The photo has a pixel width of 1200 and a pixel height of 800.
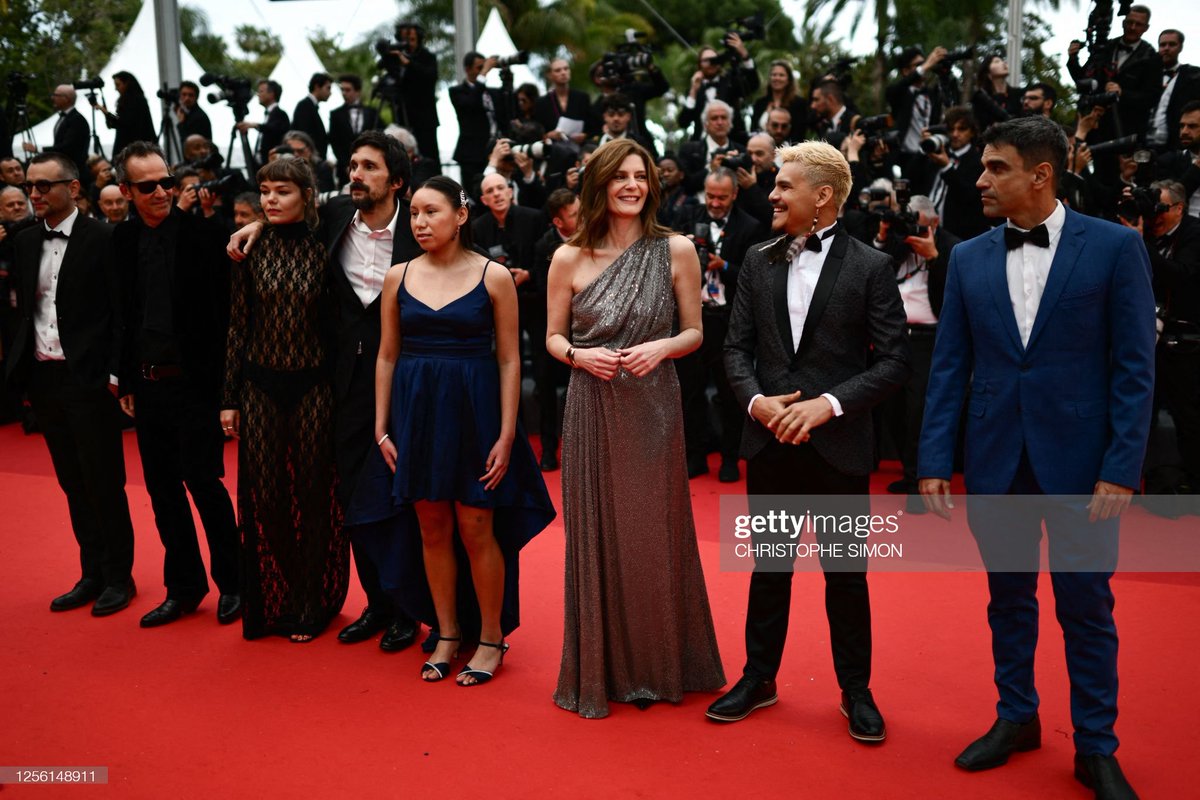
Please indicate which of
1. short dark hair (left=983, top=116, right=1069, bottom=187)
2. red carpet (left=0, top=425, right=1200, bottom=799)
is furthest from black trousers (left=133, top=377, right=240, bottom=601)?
short dark hair (left=983, top=116, right=1069, bottom=187)

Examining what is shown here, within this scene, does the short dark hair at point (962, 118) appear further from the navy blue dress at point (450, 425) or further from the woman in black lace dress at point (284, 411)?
the woman in black lace dress at point (284, 411)

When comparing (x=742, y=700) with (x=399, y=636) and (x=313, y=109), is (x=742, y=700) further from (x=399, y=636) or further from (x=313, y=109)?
(x=313, y=109)

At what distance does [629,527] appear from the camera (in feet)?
11.3

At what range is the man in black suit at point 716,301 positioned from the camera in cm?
642

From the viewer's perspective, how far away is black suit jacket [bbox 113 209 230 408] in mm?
4215

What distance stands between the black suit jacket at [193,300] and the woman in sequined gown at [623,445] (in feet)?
4.97

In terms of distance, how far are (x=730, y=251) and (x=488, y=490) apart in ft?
10.5

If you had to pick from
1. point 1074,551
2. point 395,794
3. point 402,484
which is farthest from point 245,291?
point 1074,551

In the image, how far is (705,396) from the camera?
272 inches

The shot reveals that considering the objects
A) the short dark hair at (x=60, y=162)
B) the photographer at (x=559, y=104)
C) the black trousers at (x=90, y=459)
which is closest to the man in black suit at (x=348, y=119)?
the photographer at (x=559, y=104)

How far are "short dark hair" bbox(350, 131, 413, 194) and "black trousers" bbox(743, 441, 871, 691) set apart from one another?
5.60 ft

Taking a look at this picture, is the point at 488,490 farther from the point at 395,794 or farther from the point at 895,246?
the point at 895,246

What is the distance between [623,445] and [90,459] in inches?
95.3

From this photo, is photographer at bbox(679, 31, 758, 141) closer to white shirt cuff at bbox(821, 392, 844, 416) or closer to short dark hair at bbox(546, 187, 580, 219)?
short dark hair at bbox(546, 187, 580, 219)
